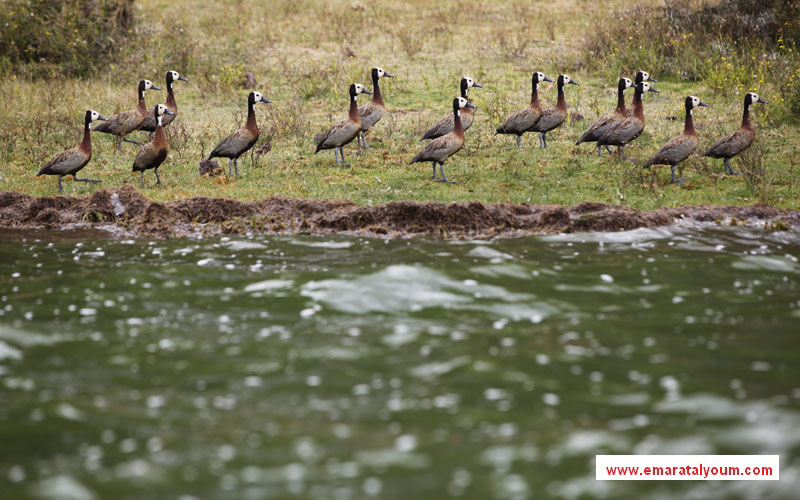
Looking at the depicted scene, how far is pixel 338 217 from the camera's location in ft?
46.3

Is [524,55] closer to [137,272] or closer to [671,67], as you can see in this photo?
[671,67]

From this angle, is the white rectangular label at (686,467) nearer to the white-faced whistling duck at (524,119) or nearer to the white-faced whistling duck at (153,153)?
the white-faced whistling duck at (524,119)

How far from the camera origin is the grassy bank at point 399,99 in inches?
631

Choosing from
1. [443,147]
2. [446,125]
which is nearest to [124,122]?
[446,125]

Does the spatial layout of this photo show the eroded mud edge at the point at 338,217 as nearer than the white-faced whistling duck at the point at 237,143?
Yes

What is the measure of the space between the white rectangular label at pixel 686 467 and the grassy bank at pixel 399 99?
29.5 ft

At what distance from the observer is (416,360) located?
7.99 meters

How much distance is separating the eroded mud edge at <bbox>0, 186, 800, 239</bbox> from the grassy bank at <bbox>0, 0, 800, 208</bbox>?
0.93 m

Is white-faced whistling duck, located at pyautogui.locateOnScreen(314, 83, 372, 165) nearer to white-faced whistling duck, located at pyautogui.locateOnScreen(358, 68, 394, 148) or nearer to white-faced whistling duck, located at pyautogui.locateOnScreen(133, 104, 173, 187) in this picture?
white-faced whistling duck, located at pyautogui.locateOnScreen(358, 68, 394, 148)

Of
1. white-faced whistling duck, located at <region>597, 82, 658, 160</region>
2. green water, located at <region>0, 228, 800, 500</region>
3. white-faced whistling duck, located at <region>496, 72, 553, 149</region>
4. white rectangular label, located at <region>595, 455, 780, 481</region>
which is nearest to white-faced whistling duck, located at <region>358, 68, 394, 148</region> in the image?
white-faced whistling duck, located at <region>496, 72, 553, 149</region>

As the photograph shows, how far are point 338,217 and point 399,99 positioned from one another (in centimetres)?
883

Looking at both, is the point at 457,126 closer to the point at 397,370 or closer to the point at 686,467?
the point at 397,370

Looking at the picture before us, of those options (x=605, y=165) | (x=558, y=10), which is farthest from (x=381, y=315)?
(x=558, y=10)

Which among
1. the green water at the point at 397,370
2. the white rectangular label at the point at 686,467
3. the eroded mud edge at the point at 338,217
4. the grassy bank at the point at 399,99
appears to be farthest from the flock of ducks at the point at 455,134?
the white rectangular label at the point at 686,467
